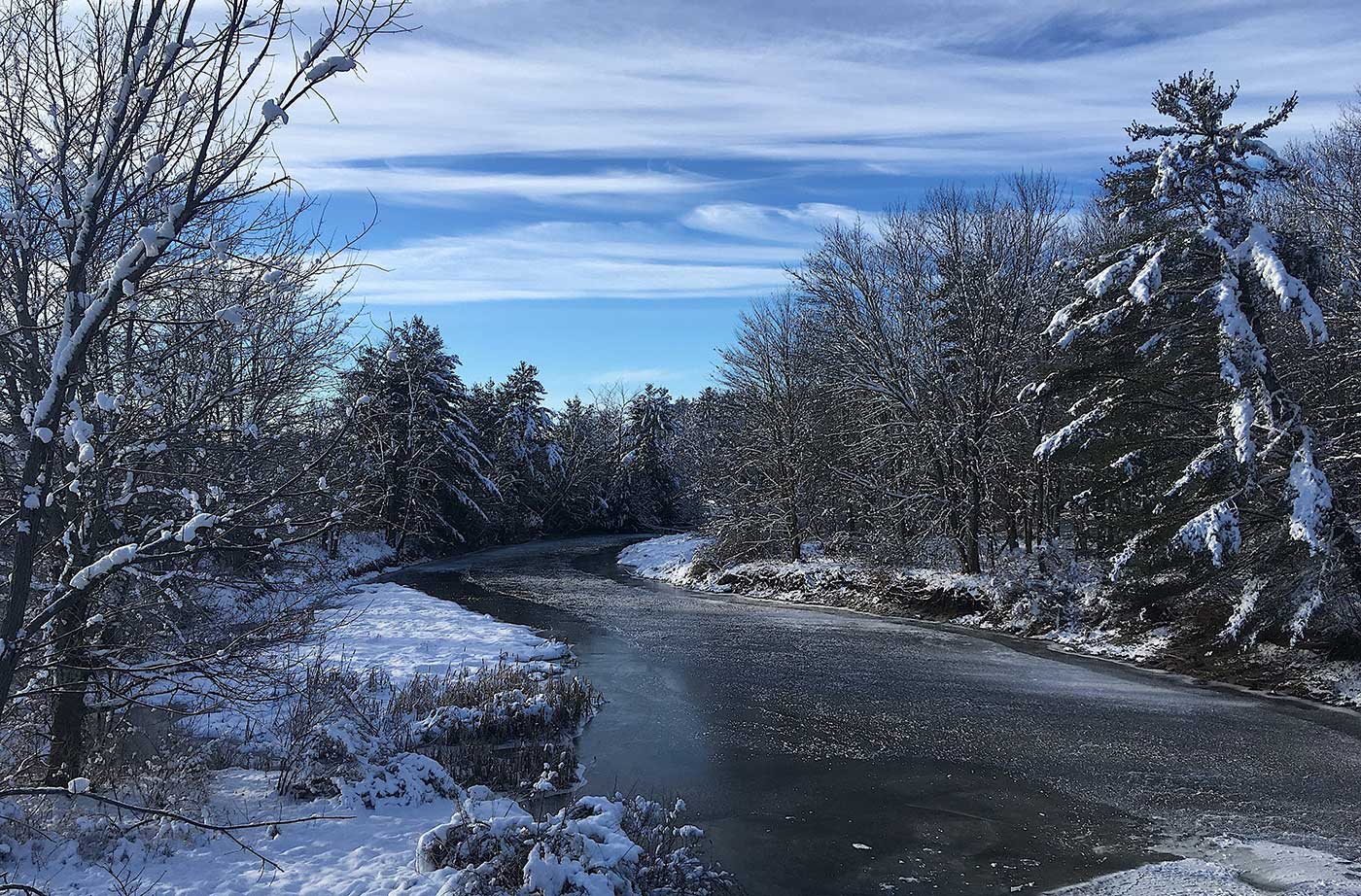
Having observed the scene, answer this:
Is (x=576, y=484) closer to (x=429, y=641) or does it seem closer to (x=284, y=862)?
(x=429, y=641)

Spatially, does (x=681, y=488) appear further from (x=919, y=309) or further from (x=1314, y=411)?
(x=1314, y=411)

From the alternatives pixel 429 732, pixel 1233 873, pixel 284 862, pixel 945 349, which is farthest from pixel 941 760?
pixel 945 349

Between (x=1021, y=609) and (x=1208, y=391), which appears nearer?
(x=1208, y=391)

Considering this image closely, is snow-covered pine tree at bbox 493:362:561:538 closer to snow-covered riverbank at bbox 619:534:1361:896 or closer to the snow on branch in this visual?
the snow on branch

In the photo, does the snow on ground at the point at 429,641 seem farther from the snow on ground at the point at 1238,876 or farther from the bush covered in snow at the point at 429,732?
the snow on ground at the point at 1238,876

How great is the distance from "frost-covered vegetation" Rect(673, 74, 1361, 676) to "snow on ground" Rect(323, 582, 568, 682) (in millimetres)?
11205

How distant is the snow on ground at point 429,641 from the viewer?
13.9 meters

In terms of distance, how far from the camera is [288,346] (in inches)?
215

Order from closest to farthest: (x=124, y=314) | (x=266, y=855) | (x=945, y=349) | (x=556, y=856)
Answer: (x=124, y=314) < (x=556, y=856) < (x=266, y=855) < (x=945, y=349)

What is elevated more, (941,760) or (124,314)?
(124,314)

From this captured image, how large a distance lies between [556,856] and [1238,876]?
579 cm

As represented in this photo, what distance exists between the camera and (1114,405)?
16.4 m

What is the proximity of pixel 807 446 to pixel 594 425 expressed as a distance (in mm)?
50942

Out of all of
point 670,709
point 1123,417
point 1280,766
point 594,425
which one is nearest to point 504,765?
point 670,709
